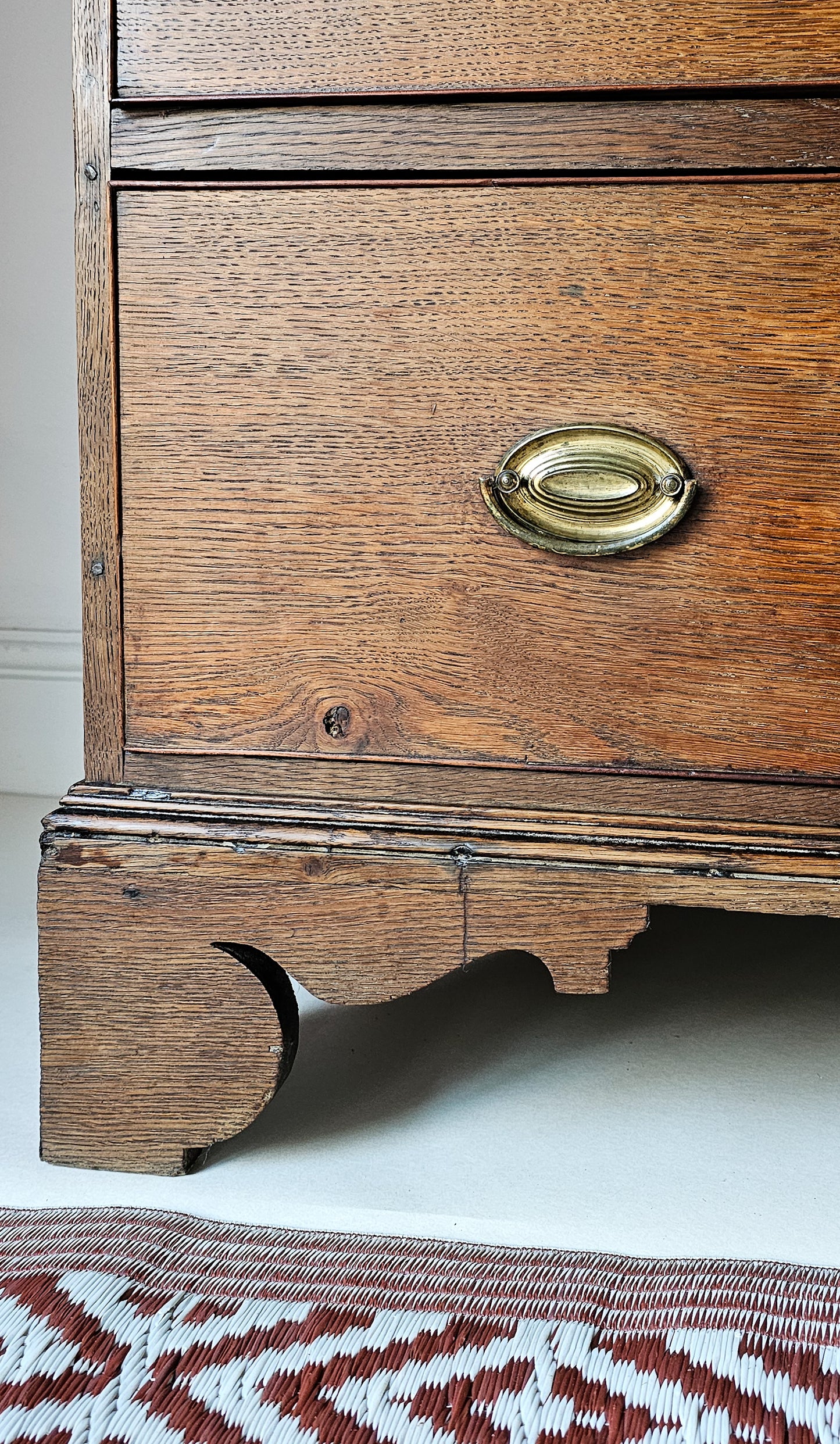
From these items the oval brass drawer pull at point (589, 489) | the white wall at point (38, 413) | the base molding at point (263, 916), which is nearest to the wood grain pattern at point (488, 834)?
the base molding at point (263, 916)

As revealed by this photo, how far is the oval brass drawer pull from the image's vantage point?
68 cm

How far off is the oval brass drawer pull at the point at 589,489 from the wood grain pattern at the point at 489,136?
0.15 m

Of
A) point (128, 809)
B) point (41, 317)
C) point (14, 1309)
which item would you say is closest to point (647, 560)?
point (128, 809)

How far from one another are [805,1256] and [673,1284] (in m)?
0.10

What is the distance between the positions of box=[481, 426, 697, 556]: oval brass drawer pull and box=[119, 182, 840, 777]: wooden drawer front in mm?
10

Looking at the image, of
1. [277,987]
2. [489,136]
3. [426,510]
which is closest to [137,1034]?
[277,987]

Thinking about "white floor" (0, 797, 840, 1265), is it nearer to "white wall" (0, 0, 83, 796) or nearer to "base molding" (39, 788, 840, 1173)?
"base molding" (39, 788, 840, 1173)

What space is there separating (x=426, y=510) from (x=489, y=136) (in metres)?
0.20

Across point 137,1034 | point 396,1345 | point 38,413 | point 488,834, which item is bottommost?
point 396,1345

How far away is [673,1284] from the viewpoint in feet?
2.03

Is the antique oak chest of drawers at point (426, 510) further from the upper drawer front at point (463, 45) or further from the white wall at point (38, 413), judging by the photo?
the white wall at point (38, 413)

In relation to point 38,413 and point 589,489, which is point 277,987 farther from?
point 38,413

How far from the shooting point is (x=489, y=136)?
2.23 ft

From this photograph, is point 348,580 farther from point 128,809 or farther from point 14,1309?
point 14,1309
